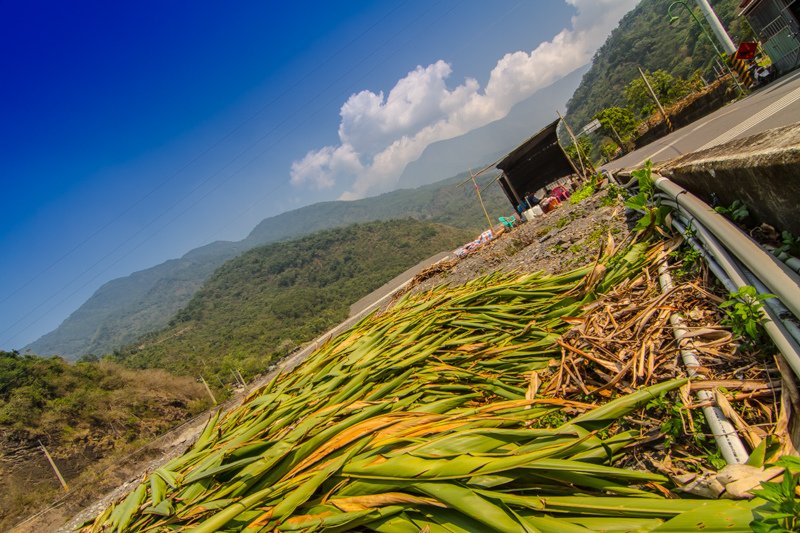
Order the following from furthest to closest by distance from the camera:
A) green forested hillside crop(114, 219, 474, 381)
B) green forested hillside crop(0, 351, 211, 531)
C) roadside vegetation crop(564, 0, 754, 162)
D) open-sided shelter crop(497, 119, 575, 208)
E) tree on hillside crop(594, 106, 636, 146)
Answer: green forested hillside crop(114, 219, 474, 381) → tree on hillside crop(594, 106, 636, 146) → roadside vegetation crop(564, 0, 754, 162) → green forested hillside crop(0, 351, 211, 531) → open-sided shelter crop(497, 119, 575, 208)

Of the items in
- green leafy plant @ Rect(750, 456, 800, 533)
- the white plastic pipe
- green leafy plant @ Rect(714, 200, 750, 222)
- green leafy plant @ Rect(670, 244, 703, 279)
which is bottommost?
the white plastic pipe

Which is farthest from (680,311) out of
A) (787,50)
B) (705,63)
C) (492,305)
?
(705,63)

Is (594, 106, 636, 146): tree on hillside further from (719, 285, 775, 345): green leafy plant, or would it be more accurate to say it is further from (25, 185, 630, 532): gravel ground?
(719, 285, 775, 345): green leafy plant

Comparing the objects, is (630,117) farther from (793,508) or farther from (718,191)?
(793,508)

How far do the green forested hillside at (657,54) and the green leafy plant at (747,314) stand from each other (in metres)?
41.5

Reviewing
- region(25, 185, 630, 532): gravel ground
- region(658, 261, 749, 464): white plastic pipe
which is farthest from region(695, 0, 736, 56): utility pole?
region(658, 261, 749, 464): white plastic pipe

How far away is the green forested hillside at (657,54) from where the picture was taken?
48.1 metres

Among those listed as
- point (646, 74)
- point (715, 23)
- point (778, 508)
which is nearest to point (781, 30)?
point (715, 23)

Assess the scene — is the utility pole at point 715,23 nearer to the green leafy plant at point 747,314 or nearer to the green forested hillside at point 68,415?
the green leafy plant at point 747,314

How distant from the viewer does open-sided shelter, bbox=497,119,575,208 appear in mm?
16328

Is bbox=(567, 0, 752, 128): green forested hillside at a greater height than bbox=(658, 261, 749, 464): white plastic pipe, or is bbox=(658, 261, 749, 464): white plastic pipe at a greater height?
bbox=(567, 0, 752, 128): green forested hillside

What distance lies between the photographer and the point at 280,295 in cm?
8731

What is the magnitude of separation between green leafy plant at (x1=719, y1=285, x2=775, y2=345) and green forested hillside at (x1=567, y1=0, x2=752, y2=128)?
41.5 m

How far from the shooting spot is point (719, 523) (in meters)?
0.79
